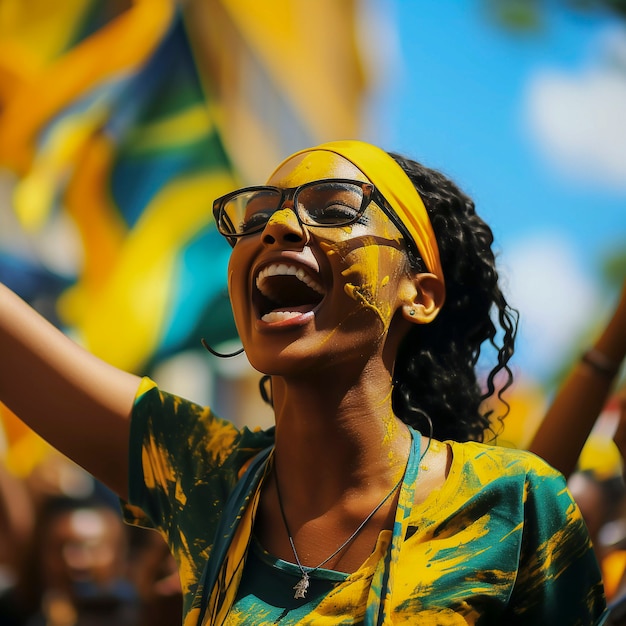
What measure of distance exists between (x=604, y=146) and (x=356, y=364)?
612cm

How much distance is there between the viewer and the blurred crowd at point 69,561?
153 inches

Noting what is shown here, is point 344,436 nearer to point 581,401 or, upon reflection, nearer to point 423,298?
point 423,298

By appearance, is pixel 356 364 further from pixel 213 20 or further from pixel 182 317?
pixel 213 20

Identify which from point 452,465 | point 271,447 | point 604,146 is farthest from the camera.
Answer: point 604,146

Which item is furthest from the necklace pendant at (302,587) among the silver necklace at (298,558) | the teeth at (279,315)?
the teeth at (279,315)

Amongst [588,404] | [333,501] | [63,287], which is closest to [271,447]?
[333,501]

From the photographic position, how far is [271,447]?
6.62 feet

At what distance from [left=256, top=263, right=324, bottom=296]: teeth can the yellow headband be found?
0.25 meters

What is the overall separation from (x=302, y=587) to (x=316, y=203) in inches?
28.6

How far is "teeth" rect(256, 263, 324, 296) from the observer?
6.09 feet

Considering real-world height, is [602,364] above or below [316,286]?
below

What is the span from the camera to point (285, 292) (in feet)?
6.40

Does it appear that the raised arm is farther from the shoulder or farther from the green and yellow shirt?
the shoulder

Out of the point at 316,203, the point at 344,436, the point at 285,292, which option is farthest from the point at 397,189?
the point at 344,436
